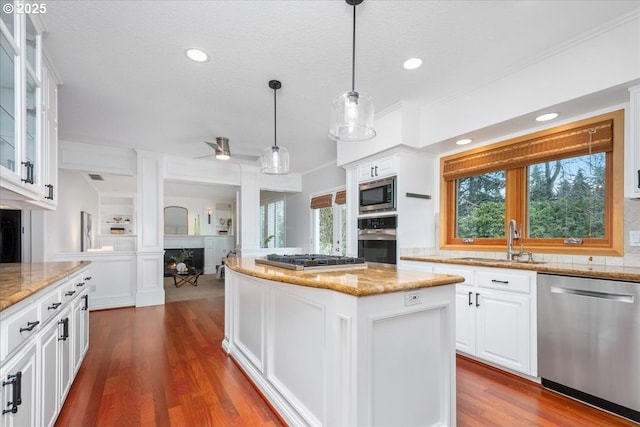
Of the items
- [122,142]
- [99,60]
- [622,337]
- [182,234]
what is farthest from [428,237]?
[182,234]

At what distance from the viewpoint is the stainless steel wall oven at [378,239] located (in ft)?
11.5

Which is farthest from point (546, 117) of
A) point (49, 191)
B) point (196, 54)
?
point (49, 191)

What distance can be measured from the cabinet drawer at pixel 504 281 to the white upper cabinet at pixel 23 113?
10.6ft

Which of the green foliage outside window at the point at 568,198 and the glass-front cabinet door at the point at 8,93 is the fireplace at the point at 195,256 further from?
the green foliage outside window at the point at 568,198

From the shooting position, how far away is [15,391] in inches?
46.3

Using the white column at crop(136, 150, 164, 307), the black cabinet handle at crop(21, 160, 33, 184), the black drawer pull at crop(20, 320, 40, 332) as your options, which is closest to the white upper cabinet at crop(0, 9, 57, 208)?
the black cabinet handle at crop(21, 160, 33, 184)

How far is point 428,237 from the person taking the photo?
364 centimetres

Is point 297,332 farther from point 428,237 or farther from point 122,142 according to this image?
point 122,142

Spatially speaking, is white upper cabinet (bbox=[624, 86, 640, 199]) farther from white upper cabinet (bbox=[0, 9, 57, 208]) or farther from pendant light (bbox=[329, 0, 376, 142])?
white upper cabinet (bbox=[0, 9, 57, 208])

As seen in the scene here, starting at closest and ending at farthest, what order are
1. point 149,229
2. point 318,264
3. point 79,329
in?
point 318,264 → point 79,329 → point 149,229

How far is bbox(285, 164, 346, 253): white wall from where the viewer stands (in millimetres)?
5483

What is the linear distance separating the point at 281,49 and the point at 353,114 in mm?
870

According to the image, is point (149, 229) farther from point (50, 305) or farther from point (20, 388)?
point (20, 388)

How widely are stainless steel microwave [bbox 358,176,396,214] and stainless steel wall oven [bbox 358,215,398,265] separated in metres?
0.13
